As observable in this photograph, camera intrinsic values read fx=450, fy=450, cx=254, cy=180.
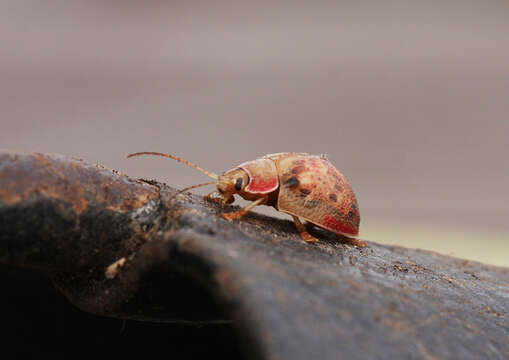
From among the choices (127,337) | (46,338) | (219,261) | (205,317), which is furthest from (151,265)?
(46,338)

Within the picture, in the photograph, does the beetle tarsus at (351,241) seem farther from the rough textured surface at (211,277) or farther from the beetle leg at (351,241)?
the rough textured surface at (211,277)

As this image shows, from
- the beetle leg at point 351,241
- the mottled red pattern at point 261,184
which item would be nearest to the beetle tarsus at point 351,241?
the beetle leg at point 351,241

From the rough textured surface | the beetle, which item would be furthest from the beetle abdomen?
the rough textured surface

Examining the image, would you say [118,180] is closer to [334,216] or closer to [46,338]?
[46,338]

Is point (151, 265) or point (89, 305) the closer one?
point (151, 265)

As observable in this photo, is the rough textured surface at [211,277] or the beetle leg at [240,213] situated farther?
the beetle leg at [240,213]
